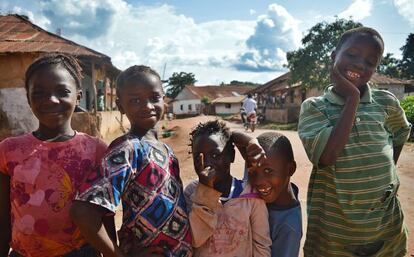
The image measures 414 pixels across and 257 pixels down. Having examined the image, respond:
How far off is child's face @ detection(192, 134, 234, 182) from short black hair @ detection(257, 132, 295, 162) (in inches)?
7.7

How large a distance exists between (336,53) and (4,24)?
12.2 metres

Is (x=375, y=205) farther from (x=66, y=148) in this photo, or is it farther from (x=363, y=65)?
(x=66, y=148)

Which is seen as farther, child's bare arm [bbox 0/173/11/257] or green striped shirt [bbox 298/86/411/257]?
green striped shirt [bbox 298/86/411/257]

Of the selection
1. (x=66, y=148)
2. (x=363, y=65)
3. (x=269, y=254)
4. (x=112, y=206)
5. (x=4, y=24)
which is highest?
(x=4, y=24)

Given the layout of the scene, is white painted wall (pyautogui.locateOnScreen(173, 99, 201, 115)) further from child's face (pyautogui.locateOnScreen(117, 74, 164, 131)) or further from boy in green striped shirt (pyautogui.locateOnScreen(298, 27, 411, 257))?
child's face (pyautogui.locateOnScreen(117, 74, 164, 131))

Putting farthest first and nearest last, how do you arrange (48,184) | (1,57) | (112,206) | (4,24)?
(4,24), (1,57), (48,184), (112,206)

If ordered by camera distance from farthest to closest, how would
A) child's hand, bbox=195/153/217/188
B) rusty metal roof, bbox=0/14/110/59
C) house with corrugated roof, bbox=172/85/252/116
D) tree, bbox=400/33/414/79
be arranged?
house with corrugated roof, bbox=172/85/252/116, tree, bbox=400/33/414/79, rusty metal roof, bbox=0/14/110/59, child's hand, bbox=195/153/217/188

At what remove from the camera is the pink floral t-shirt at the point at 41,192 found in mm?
1612

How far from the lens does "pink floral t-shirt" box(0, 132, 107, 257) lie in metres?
1.61

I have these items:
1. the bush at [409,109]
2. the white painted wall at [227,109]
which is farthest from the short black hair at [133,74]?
the white painted wall at [227,109]

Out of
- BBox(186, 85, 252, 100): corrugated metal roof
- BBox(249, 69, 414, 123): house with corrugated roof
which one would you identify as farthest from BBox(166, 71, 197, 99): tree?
BBox(249, 69, 414, 123): house with corrugated roof

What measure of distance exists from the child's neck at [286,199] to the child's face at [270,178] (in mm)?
25

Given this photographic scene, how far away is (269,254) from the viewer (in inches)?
67.2

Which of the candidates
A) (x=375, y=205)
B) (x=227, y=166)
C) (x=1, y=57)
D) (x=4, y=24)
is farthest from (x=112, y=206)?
(x=4, y=24)
